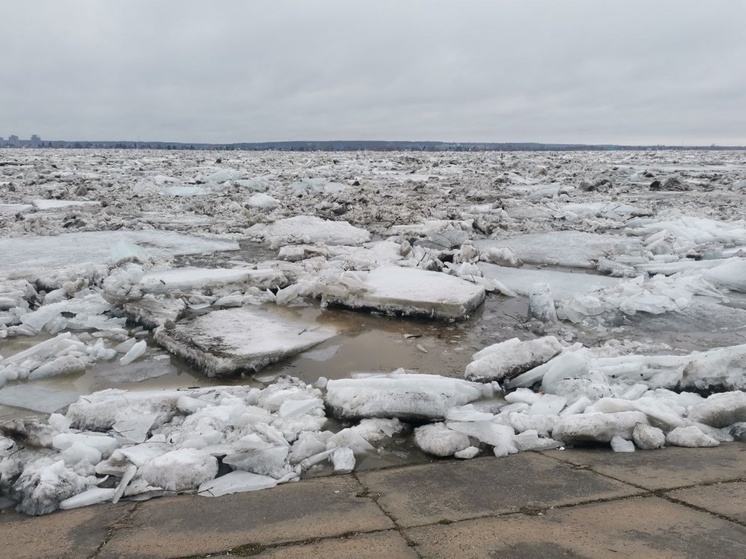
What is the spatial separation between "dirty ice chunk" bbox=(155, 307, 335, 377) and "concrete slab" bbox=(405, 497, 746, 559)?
1.88m

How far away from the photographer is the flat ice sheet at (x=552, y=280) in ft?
16.1

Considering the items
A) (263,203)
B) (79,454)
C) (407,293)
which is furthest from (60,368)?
(263,203)

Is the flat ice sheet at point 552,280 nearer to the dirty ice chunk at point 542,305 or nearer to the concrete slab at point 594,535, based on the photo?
the dirty ice chunk at point 542,305

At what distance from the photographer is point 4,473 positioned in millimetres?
1951

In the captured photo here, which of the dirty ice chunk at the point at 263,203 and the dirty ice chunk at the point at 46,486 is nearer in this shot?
the dirty ice chunk at the point at 46,486

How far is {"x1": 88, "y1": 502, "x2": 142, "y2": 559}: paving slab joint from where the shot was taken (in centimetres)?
149

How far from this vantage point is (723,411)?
7.44 ft

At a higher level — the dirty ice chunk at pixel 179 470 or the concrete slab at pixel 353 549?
the concrete slab at pixel 353 549

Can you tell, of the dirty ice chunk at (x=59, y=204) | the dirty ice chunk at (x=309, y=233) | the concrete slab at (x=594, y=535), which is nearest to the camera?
the concrete slab at (x=594, y=535)

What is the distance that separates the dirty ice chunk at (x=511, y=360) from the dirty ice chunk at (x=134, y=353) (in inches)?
83.6

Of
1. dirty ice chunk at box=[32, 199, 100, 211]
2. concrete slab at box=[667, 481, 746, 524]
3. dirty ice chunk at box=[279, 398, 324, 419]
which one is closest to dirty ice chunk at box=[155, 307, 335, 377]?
dirty ice chunk at box=[279, 398, 324, 419]

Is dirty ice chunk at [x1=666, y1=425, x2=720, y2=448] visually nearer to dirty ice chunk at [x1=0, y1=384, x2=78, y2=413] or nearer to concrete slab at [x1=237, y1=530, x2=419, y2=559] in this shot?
concrete slab at [x1=237, y1=530, x2=419, y2=559]

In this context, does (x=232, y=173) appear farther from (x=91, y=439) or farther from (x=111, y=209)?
(x=91, y=439)

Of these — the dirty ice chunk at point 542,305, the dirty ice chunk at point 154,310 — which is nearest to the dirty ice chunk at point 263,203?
the dirty ice chunk at point 154,310
